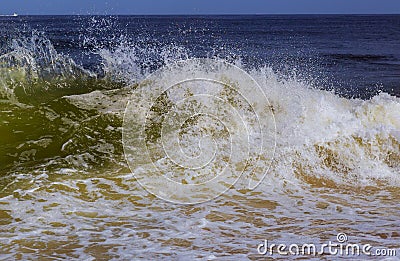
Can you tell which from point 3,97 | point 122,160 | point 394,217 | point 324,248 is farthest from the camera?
point 3,97

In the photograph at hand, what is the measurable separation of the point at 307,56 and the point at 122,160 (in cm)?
1922

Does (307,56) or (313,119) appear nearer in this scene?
(313,119)

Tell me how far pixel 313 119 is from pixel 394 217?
10.5 feet

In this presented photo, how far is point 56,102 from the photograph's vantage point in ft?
32.9

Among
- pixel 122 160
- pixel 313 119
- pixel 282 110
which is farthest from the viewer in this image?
pixel 282 110

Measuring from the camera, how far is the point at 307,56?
24.8 meters

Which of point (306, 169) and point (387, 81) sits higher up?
point (387, 81)

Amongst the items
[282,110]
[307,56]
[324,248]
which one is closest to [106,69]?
[282,110]

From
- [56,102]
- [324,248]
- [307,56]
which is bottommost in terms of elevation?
[324,248]

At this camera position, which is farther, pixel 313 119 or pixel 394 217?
pixel 313 119

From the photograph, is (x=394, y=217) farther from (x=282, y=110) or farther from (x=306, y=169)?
(x=282, y=110)

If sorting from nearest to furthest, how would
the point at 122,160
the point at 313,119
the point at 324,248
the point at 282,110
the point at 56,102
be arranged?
the point at 324,248 < the point at 122,160 < the point at 313,119 < the point at 282,110 < the point at 56,102

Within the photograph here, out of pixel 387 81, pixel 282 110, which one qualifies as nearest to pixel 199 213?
pixel 282 110

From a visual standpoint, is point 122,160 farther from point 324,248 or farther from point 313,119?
point 324,248
